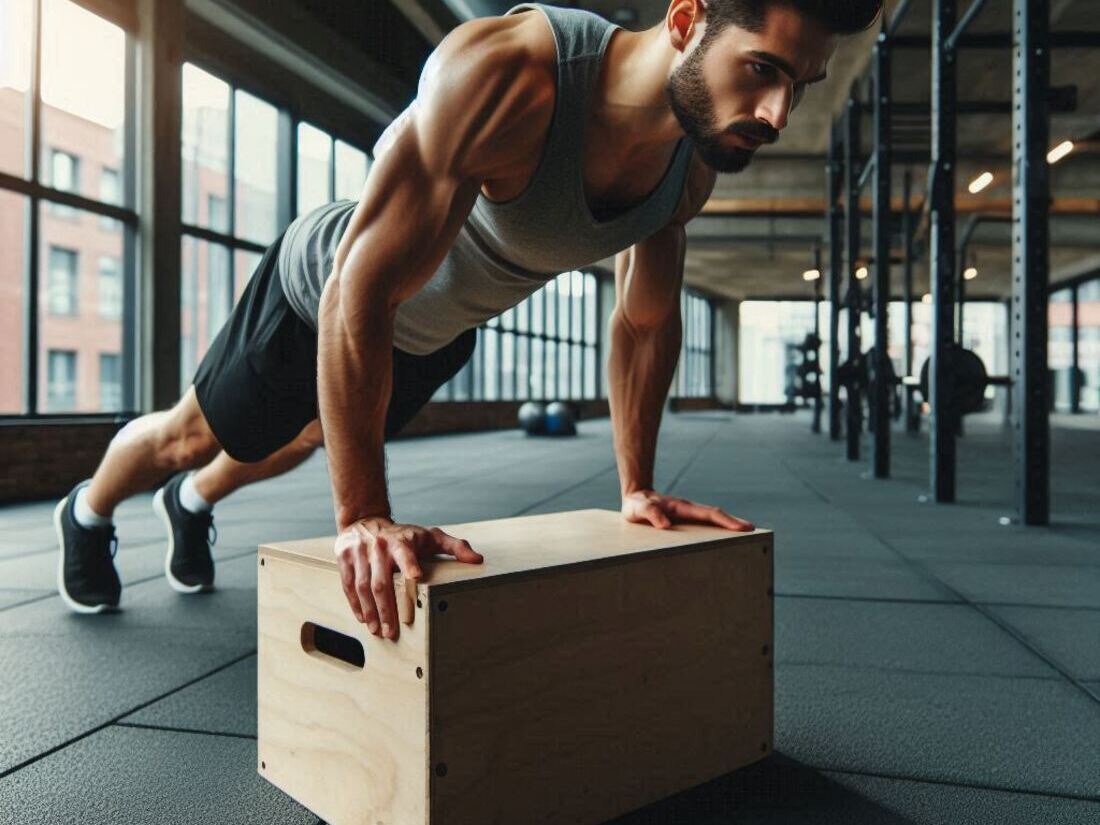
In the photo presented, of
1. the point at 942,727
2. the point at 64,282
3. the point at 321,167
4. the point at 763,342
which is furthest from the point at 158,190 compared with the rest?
the point at 763,342

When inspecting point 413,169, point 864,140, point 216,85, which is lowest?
point 413,169

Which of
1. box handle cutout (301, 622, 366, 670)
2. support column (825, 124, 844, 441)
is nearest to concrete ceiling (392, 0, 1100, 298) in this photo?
support column (825, 124, 844, 441)

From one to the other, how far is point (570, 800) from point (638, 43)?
899mm

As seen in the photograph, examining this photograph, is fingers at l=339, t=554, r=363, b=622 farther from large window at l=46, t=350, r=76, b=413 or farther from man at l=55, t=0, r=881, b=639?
large window at l=46, t=350, r=76, b=413

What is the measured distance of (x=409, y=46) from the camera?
7078mm

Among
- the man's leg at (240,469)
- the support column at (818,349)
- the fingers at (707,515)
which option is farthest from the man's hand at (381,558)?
the support column at (818,349)

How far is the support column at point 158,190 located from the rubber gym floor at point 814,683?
5.79ft

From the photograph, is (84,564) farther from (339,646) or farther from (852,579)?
(852,579)

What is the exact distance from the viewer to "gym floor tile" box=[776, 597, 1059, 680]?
1.52 meters

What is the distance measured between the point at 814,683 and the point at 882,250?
12.8 feet

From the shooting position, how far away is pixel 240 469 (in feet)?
6.44

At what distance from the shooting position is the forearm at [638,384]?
137 cm

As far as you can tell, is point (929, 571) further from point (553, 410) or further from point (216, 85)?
point (553, 410)

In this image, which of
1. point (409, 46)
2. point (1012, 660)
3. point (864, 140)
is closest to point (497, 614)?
point (1012, 660)
